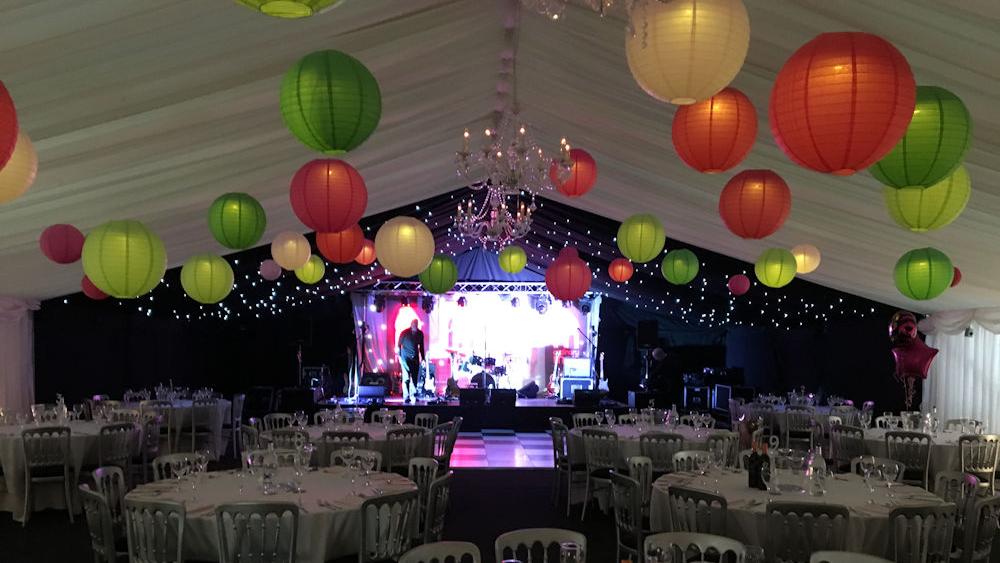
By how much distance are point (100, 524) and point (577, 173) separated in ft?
14.5

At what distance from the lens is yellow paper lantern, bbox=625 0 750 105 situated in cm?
268

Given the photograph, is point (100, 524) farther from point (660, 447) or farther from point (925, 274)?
point (925, 274)

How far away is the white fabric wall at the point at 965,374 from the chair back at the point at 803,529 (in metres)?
8.28

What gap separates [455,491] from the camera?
32.8 feet

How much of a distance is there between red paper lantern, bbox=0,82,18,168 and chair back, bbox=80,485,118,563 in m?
2.81

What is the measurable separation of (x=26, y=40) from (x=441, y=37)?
3.05 metres

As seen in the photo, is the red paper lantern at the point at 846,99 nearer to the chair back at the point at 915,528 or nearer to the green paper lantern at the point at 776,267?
the chair back at the point at 915,528

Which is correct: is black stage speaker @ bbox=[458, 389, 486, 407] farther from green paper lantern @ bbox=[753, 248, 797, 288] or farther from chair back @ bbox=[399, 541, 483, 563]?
chair back @ bbox=[399, 541, 483, 563]

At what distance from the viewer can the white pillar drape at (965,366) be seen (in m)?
11.5

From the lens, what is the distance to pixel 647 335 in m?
18.3

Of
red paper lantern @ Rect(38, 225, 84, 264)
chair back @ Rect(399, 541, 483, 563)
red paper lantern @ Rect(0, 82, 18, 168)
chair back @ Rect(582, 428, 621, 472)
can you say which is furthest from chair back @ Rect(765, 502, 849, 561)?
red paper lantern @ Rect(38, 225, 84, 264)

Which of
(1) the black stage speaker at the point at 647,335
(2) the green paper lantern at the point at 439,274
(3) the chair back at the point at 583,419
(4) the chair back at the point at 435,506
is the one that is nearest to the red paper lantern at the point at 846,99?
(4) the chair back at the point at 435,506

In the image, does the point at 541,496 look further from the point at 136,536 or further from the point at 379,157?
the point at 136,536

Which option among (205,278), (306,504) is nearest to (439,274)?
(205,278)
